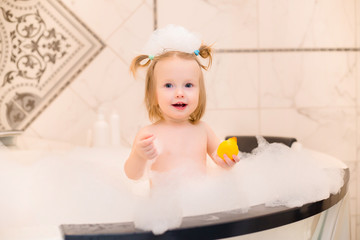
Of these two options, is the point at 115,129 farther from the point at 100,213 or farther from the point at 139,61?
the point at 100,213

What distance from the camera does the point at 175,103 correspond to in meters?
1.08

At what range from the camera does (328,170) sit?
957mm

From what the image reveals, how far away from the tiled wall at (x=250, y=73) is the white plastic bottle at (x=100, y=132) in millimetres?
123

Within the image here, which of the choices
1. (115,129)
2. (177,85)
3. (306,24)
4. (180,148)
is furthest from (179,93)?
(306,24)

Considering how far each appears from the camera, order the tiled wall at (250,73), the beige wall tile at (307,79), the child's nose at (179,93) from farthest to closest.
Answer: the beige wall tile at (307,79) < the tiled wall at (250,73) < the child's nose at (179,93)

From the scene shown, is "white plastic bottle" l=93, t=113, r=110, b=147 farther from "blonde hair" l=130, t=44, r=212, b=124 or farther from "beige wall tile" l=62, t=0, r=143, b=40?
"blonde hair" l=130, t=44, r=212, b=124

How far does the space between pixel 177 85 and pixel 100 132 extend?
0.91m

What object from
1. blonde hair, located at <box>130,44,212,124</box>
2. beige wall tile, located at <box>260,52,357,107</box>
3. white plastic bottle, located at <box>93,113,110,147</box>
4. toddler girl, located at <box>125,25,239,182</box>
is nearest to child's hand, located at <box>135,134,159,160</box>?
toddler girl, located at <box>125,25,239,182</box>

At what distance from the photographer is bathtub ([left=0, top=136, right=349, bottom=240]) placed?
0.62 meters

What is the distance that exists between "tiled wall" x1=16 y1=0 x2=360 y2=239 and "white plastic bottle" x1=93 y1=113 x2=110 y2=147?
0.40 ft

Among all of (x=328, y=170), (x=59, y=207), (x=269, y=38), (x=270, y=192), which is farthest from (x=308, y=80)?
(x=59, y=207)

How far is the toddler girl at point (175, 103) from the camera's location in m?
1.07

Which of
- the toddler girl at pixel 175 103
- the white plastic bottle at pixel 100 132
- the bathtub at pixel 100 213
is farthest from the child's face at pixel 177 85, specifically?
the white plastic bottle at pixel 100 132

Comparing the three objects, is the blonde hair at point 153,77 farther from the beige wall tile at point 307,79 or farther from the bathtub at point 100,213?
the beige wall tile at point 307,79
